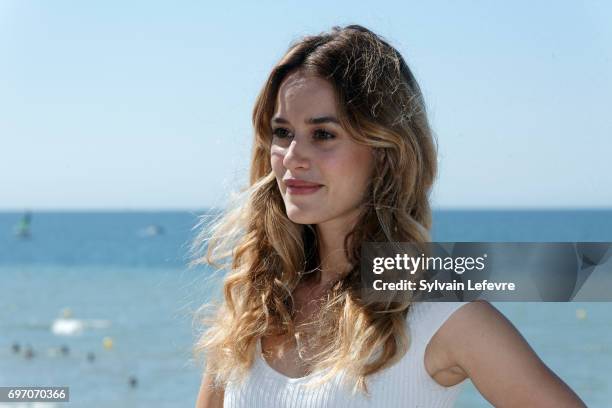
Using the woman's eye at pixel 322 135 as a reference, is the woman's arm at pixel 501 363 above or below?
below

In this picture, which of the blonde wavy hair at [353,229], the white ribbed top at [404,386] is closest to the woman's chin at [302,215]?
the blonde wavy hair at [353,229]

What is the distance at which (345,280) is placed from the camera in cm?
207

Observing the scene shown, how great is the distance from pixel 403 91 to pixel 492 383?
25.0 inches

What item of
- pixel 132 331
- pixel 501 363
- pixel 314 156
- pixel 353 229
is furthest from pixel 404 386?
pixel 132 331

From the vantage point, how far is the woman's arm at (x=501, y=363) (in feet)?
5.74

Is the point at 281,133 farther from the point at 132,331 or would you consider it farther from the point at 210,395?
the point at 132,331

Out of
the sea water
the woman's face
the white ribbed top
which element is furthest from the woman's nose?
the sea water

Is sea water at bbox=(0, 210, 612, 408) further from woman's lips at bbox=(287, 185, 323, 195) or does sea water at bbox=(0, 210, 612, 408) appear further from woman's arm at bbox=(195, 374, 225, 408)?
woman's lips at bbox=(287, 185, 323, 195)

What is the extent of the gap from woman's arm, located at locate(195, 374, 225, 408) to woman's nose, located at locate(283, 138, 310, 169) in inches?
21.8

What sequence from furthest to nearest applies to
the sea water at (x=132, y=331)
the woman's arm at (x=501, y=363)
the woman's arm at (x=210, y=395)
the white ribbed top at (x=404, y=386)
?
the sea water at (x=132, y=331) → the woman's arm at (x=210, y=395) → the white ribbed top at (x=404, y=386) → the woman's arm at (x=501, y=363)

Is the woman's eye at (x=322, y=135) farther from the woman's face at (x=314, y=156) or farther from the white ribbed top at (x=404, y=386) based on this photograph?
the white ribbed top at (x=404, y=386)

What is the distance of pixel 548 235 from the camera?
31.4 metres

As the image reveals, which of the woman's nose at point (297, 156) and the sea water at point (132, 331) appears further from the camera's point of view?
the sea water at point (132, 331)

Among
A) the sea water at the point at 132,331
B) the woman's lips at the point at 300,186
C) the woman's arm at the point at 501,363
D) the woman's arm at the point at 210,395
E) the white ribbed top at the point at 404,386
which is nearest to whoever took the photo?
the woman's arm at the point at 501,363
